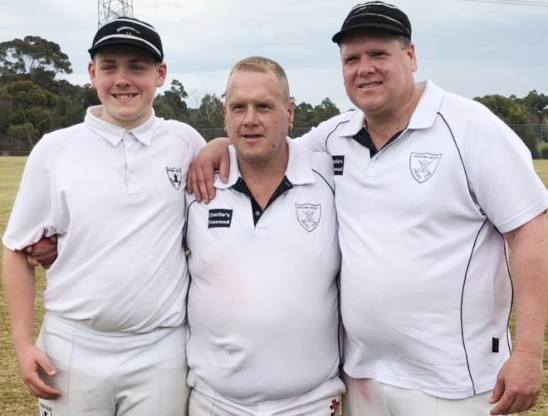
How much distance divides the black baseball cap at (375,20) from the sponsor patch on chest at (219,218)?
900 mm

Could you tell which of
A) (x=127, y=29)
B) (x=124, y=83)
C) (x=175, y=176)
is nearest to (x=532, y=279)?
(x=175, y=176)

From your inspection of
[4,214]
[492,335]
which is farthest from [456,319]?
[4,214]

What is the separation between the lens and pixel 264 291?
126 inches

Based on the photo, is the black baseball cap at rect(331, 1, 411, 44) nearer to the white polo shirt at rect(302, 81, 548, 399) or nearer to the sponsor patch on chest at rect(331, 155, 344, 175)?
the white polo shirt at rect(302, 81, 548, 399)

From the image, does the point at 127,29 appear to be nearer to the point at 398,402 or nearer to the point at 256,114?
the point at 256,114

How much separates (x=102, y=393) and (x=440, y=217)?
1589 millimetres

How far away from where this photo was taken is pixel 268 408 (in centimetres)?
326

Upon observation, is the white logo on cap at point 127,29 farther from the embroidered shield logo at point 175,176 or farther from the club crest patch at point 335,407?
the club crest patch at point 335,407

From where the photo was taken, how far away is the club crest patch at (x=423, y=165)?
311 cm

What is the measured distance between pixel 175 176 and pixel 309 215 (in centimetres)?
62

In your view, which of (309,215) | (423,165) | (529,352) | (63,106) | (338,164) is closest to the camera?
(529,352)

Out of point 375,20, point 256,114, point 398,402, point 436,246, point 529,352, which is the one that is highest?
point 375,20

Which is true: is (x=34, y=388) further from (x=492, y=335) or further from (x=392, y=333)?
(x=492, y=335)

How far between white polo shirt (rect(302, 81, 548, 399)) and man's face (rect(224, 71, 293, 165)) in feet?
1.47
